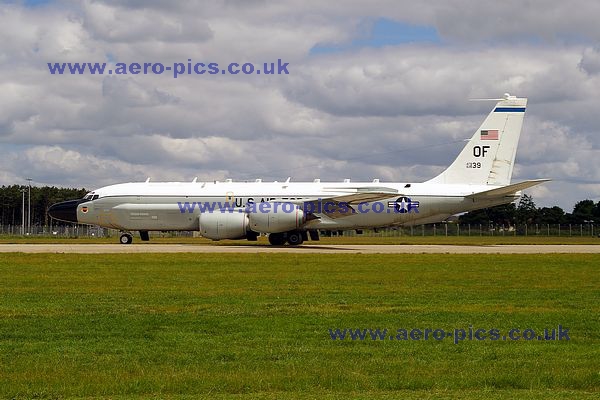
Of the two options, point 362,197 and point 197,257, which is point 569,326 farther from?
point 362,197

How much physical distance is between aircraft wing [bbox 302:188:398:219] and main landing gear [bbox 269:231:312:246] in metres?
1.97

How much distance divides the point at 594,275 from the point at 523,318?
37.9ft

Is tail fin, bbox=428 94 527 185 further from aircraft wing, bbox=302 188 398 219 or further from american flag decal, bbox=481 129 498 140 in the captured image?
aircraft wing, bbox=302 188 398 219

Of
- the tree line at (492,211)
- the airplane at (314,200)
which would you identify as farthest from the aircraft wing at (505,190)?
the tree line at (492,211)

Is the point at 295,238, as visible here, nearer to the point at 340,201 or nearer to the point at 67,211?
the point at 340,201

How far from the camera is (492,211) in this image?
129 metres

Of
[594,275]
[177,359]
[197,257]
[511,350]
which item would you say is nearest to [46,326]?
[177,359]

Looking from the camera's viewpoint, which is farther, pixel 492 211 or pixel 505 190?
pixel 492 211

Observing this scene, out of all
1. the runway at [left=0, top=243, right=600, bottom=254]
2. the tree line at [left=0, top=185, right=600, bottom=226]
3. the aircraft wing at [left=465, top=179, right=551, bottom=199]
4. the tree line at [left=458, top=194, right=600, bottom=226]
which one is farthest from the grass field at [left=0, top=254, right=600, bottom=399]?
the tree line at [left=458, top=194, right=600, bottom=226]

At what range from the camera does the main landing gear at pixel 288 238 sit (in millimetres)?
50375

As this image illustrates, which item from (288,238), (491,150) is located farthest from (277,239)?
(491,150)

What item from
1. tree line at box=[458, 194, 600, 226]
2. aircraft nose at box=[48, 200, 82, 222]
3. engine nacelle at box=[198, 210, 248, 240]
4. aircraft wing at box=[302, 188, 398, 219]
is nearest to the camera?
engine nacelle at box=[198, 210, 248, 240]

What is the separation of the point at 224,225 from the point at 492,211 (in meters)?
87.8

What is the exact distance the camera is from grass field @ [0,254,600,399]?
1048 centimetres
